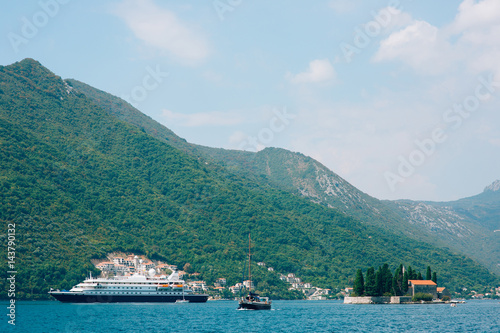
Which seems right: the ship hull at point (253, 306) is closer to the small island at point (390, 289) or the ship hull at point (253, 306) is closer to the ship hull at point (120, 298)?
the small island at point (390, 289)

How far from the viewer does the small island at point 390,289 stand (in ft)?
484

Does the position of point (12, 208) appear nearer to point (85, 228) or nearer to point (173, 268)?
point (85, 228)

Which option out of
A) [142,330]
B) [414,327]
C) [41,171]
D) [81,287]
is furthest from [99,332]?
[41,171]

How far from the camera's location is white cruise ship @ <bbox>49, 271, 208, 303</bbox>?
14538 centimetres

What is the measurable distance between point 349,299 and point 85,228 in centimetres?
8429

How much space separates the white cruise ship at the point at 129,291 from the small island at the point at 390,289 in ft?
151

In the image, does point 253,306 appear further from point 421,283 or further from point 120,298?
point 421,283

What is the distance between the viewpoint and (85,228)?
18162 centimetres

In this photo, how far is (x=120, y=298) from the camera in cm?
15512

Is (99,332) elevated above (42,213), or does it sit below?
below

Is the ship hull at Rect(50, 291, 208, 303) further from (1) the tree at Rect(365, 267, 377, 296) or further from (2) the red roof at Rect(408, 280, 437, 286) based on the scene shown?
(2) the red roof at Rect(408, 280, 437, 286)

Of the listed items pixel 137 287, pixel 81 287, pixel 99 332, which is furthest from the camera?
pixel 137 287

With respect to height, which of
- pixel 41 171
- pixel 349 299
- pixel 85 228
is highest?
pixel 41 171

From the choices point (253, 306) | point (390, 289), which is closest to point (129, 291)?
point (253, 306)
